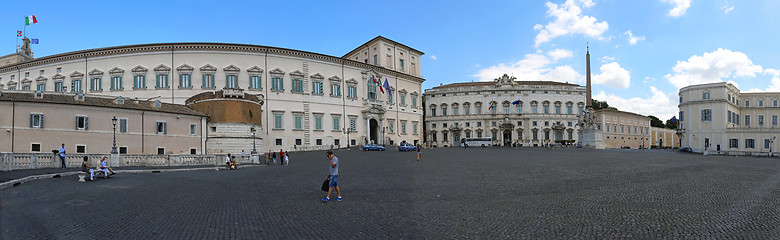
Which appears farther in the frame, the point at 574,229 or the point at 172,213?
the point at 172,213

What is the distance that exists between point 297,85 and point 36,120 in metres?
23.7

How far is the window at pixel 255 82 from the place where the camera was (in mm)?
41188

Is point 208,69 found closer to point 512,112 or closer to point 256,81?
point 256,81

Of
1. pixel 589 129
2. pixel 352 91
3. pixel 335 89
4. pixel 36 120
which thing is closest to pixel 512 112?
pixel 589 129

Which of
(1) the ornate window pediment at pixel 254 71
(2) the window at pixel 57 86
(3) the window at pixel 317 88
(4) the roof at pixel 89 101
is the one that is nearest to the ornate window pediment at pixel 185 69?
(1) the ornate window pediment at pixel 254 71

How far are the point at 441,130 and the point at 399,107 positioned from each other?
19240mm

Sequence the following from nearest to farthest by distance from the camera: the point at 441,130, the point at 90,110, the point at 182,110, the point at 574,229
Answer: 1. the point at 574,229
2. the point at 90,110
3. the point at 182,110
4. the point at 441,130

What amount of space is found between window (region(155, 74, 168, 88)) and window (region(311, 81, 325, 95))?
14.9 metres

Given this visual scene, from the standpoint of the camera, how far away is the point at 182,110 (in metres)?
29.5

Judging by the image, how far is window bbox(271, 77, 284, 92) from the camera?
42194 mm

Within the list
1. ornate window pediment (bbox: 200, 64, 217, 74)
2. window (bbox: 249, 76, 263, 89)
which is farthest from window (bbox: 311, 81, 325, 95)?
ornate window pediment (bbox: 200, 64, 217, 74)

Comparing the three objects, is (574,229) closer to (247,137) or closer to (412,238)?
(412,238)

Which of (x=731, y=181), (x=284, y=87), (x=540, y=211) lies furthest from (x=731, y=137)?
(x=540, y=211)

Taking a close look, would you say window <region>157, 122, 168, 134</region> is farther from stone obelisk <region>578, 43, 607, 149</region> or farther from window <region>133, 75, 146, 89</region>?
stone obelisk <region>578, 43, 607, 149</region>
